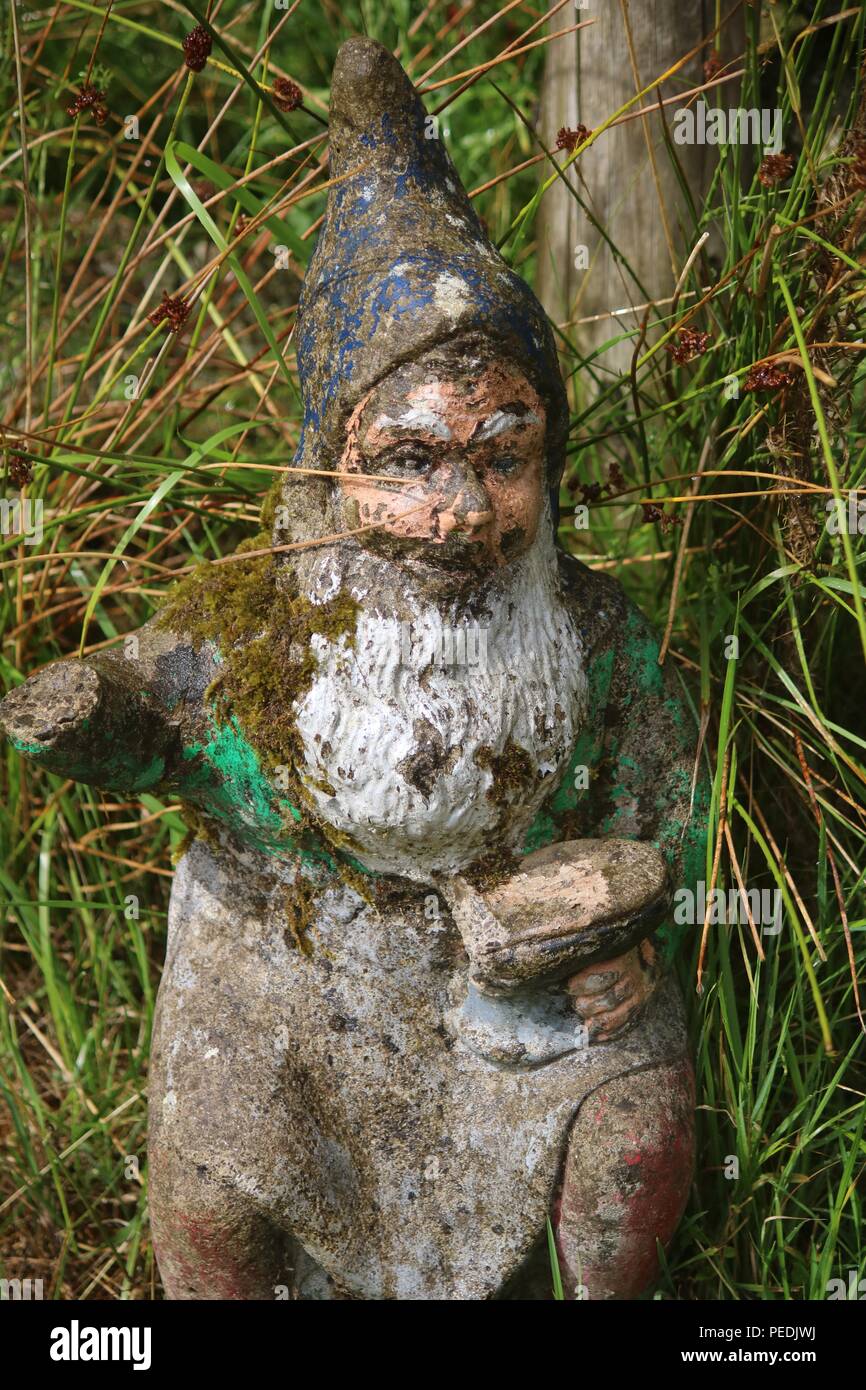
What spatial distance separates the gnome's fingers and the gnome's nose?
1.35 feet

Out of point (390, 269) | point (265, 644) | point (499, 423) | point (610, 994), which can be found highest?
point (390, 269)

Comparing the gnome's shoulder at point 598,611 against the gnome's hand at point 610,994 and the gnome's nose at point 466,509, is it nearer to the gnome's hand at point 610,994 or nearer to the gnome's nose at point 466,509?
the gnome's nose at point 466,509

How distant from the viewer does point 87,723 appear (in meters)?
1.67

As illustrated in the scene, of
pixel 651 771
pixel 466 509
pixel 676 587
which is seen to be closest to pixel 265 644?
pixel 466 509

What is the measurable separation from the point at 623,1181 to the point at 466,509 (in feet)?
2.64

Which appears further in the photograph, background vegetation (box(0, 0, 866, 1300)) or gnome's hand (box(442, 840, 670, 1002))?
background vegetation (box(0, 0, 866, 1300))

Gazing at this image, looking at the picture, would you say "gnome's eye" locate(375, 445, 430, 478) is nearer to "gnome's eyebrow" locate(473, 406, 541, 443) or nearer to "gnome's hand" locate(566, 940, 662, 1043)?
"gnome's eyebrow" locate(473, 406, 541, 443)

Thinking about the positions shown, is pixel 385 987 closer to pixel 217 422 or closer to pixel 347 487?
pixel 347 487

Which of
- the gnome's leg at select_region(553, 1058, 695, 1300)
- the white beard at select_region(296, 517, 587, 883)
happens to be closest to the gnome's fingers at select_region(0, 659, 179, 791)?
the white beard at select_region(296, 517, 587, 883)

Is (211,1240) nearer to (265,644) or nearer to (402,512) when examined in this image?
(265,644)

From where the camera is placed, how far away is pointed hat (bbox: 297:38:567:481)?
1.65 meters

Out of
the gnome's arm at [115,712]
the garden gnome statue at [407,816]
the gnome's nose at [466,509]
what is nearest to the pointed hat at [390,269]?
the garden gnome statue at [407,816]

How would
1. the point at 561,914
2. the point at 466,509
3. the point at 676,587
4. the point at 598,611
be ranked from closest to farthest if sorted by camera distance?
the point at 466,509 < the point at 561,914 < the point at 598,611 < the point at 676,587

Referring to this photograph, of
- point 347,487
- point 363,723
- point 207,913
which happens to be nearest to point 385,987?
point 207,913
